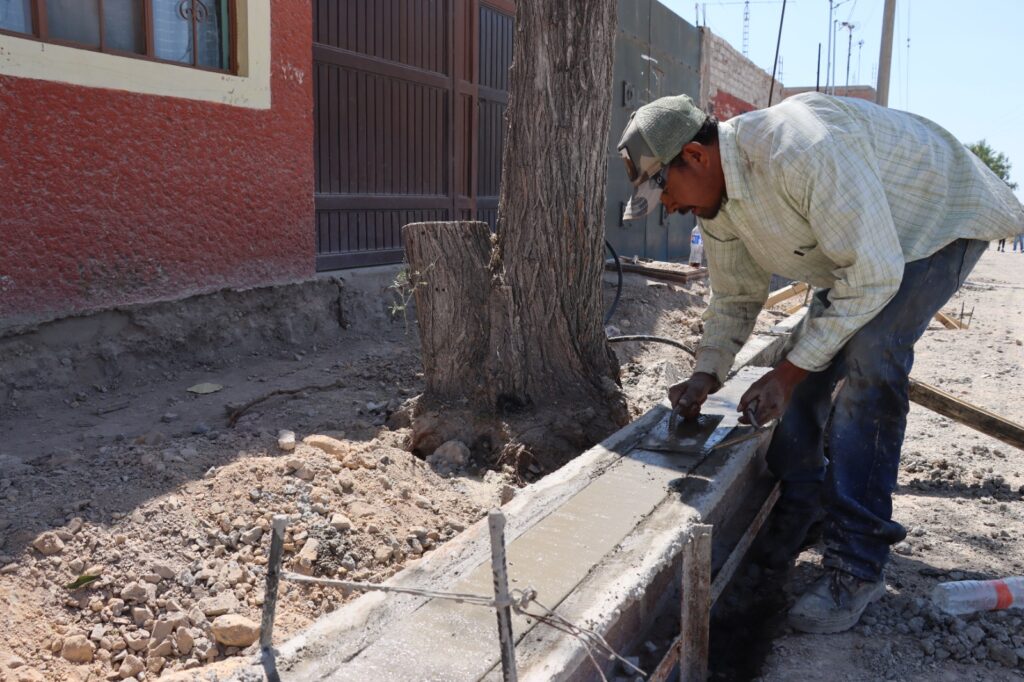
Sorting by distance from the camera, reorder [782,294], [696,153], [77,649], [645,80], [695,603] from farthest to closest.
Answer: [645,80], [782,294], [696,153], [77,649], [695,603]

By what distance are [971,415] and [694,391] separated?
5.16 feet

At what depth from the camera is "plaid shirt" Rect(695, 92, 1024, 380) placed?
2451 mm

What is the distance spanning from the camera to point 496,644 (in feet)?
6.81

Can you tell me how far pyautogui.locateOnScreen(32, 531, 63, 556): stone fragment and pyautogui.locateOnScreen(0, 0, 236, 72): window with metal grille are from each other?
2.91m

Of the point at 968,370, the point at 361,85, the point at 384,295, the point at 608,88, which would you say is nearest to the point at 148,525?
the point at 608,88

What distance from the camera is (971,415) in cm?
393

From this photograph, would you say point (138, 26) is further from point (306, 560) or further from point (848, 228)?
point (848, 228)


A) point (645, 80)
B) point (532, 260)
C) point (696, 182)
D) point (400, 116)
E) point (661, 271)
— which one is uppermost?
point (645, 80)

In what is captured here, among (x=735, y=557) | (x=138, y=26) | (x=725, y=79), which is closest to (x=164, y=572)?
(x=735, y=557)

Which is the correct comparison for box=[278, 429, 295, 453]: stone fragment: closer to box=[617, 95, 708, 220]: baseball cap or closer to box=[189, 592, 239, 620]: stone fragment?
box=[189, 592, 239, 620]: stone fragment

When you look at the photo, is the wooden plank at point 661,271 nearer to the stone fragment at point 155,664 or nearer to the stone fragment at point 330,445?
the stone fragment at point 330,445

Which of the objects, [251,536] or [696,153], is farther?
[251,536]

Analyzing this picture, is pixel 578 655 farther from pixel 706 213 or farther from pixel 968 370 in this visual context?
pixel 968 370

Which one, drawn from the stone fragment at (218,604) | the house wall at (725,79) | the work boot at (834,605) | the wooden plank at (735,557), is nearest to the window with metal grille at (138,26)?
the stone fragment at (218,604)
